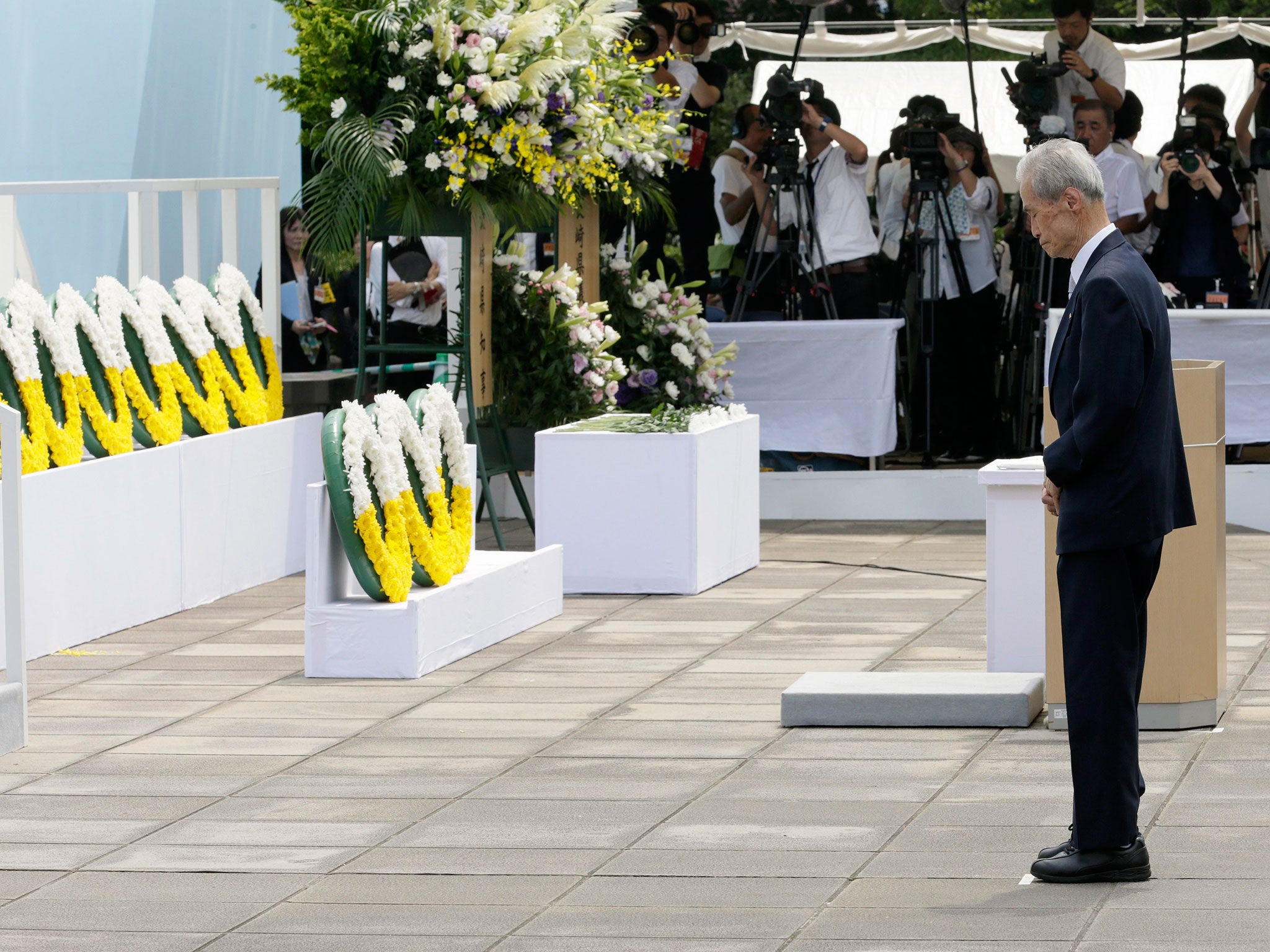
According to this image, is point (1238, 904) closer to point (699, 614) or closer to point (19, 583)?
point (19, 583)

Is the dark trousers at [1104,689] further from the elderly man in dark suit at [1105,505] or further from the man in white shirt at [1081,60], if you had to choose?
the man in white shirt at [1081,60]

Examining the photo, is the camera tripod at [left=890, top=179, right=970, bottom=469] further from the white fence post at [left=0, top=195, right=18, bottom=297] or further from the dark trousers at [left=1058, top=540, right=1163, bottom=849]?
the dark trousers at [left=1058, top=540, right=1163, bottom=849]

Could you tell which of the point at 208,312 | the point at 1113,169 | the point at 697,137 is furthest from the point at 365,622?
the point at 1113,169

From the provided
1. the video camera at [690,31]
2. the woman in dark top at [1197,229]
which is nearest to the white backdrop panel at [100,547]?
the video camera at [690,31]

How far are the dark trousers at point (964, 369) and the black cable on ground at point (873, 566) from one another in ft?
6.63

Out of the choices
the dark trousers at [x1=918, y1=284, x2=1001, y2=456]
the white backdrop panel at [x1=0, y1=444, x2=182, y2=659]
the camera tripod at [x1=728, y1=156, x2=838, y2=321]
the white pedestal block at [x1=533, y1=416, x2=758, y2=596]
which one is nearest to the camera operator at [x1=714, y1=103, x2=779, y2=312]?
the camera tripod at [x1=728, y1=156, x2=838, y2=321]

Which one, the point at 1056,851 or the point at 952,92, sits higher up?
the point at 952,92

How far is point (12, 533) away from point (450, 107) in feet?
12.3

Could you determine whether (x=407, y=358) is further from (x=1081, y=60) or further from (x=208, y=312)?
(x=1081, y=60)

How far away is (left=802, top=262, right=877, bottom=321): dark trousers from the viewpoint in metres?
11.8

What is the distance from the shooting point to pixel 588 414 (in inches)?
393

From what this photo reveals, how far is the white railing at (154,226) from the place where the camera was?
369 inches

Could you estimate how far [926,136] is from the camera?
11.4 m

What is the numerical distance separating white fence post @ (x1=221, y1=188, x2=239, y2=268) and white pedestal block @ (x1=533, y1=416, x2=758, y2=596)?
1.79m
